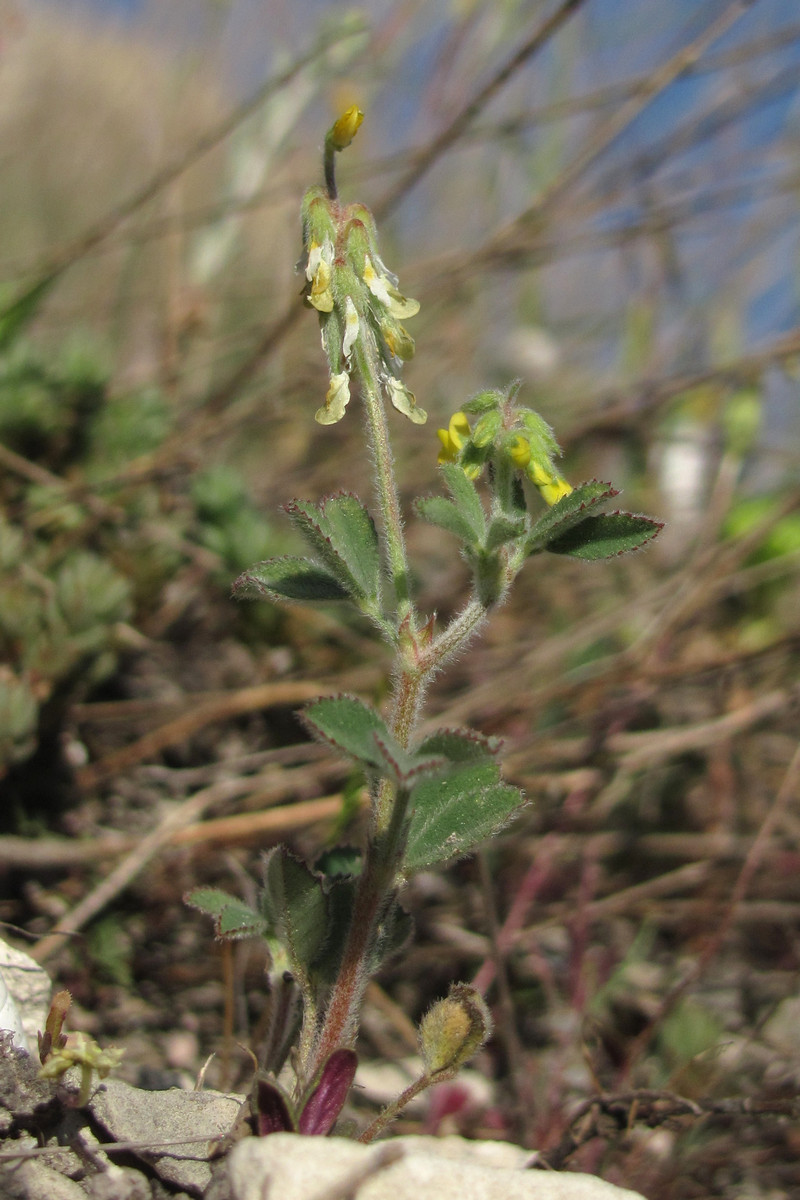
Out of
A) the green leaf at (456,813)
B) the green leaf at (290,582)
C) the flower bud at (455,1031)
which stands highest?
the green leaf at (290,582)

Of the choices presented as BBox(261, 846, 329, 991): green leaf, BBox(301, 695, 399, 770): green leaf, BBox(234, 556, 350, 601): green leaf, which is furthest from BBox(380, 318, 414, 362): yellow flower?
BBox(261, 846, 329, 991): green leaf

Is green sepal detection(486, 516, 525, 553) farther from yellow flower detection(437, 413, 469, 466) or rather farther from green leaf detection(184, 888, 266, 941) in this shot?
green leaf detection(184, 888, 266, 941)

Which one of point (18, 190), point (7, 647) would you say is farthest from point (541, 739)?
point (18, 190)

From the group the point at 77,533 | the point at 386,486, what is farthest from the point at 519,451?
the point at 77,533

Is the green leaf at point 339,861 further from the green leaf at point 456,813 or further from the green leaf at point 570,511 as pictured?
the green leaf at point 570,511

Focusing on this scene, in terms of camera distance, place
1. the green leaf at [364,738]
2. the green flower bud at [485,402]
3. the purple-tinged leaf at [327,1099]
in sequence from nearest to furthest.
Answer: the green leaf at [364,738]
the purple-tinged leaf at [327,1099]
the green flower bud at [485,402]

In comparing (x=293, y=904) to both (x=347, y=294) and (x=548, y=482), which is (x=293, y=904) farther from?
(x=347, y=294)

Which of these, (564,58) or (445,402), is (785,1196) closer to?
(445,402)

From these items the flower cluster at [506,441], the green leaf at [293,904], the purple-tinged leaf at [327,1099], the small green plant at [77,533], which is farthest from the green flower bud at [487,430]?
the small green plant at [77,533]
